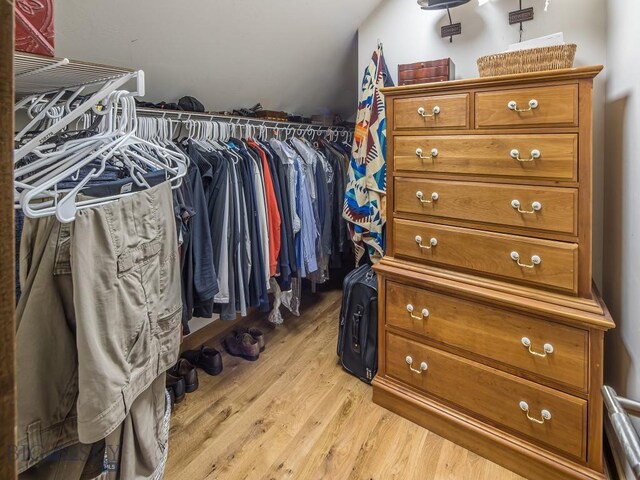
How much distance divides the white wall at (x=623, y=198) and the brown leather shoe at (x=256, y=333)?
1.84 m

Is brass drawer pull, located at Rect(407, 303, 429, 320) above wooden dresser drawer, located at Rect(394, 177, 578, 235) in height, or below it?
below

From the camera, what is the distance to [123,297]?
91 cm

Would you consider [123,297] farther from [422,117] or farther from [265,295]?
[422,117]

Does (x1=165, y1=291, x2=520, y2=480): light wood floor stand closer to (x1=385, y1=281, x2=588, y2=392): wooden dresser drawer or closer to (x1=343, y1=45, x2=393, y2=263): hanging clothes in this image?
(x1=385, y1=281, x2=588, y2=392): wooden dresser drawer

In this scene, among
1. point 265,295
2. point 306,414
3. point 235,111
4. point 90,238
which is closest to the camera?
point 90,238

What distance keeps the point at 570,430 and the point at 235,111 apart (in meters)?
2.38

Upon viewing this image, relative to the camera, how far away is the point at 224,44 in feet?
6.59

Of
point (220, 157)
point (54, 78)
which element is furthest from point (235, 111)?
point (54, 78)

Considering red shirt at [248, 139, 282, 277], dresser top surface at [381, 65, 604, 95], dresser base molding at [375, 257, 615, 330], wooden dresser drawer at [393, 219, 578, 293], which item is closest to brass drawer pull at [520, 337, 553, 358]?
dresser base molding at [375, 257, 615, 330]

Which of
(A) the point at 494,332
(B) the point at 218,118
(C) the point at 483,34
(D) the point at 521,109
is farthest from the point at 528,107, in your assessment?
(B) the point at 218,118

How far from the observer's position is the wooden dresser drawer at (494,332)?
1371 millimetres

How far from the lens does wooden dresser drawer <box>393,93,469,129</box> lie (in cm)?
155

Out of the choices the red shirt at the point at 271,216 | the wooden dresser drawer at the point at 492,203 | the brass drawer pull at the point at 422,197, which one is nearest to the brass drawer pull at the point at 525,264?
the wooden dresser drawer at the point at 492,203

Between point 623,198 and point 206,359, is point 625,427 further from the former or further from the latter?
point 206,359
